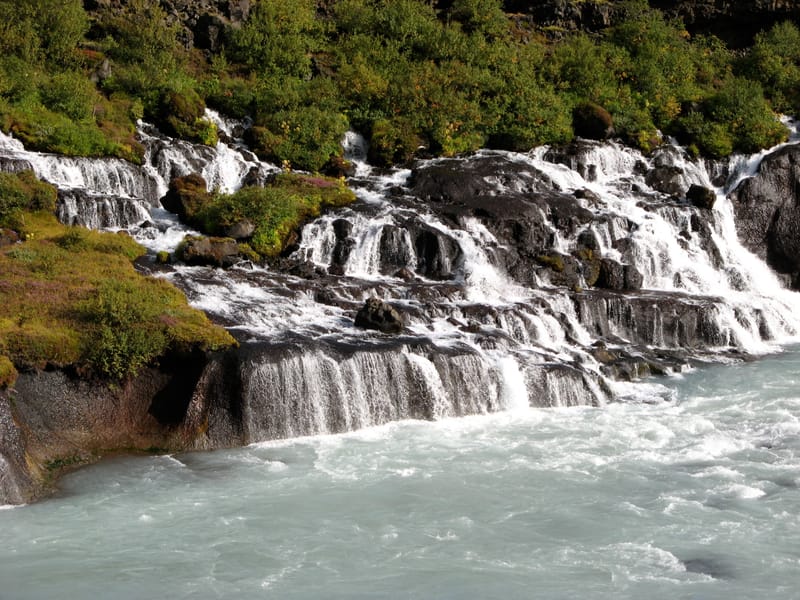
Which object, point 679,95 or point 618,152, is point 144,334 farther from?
point 679,95

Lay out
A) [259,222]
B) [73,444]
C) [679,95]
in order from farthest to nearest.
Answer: [679,95]
[259,222]
[73,444]

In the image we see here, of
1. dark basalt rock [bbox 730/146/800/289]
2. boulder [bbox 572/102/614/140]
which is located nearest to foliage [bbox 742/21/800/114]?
dark basalt rock [bbox 730/146/800/289]

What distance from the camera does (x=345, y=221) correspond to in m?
32.0

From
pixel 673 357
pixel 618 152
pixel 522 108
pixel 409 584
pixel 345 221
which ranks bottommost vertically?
pixel 409 584

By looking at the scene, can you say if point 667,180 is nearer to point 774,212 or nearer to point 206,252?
point 774,212

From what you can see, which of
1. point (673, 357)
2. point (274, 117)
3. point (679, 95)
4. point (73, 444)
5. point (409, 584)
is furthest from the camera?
point (679, 95)

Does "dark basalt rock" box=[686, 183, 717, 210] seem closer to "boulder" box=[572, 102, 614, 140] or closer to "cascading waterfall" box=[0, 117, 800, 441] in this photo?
"cascading waterfall" box=[0, 117, 800, 441]

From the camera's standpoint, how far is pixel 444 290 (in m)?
28.6

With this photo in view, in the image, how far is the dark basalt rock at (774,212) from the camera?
127 feet

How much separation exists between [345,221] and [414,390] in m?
11.3

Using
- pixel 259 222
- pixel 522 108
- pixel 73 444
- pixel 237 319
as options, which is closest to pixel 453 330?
pixel 237 319

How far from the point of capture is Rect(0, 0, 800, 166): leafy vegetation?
37.7m

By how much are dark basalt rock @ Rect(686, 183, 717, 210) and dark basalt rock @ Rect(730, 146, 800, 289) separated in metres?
2.02

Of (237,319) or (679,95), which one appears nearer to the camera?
(237,319)
